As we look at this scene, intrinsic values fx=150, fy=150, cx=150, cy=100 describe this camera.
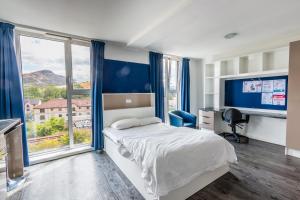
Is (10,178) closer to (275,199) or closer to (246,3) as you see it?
(275,199)

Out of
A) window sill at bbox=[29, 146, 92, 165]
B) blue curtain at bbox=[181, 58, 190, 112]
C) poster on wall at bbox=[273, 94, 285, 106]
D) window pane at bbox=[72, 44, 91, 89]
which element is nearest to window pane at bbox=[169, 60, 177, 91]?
blue curtain at bbox=[181, 58, 190, 112]

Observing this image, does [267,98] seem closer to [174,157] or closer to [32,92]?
[174,157]

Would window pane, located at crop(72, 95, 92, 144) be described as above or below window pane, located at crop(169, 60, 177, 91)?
below

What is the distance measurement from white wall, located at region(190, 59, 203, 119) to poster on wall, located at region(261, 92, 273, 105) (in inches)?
76.3

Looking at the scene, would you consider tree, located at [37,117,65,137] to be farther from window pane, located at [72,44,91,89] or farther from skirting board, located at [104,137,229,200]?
skirting board, located at [104,137,229,200]

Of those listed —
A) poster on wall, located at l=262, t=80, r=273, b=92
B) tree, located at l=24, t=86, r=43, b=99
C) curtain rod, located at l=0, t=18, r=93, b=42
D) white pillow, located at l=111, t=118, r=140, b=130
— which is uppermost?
curtain rod, located at l=0, t=18, r=93, b=42

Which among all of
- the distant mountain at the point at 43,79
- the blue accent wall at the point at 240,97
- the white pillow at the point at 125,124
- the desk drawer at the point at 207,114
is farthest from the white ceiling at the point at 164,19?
the desk drawer at the point at 207,114

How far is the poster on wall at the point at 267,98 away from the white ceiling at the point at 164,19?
1206mm

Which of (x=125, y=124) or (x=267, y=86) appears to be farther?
(x=267, y=86)

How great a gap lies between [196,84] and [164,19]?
11.6 ft

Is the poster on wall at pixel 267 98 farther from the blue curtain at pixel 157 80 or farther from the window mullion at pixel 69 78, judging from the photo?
the window mullion at pixel 69 78

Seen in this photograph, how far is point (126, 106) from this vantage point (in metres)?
3.82

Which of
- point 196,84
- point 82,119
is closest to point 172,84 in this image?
point 196,84

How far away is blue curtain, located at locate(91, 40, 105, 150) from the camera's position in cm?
329
